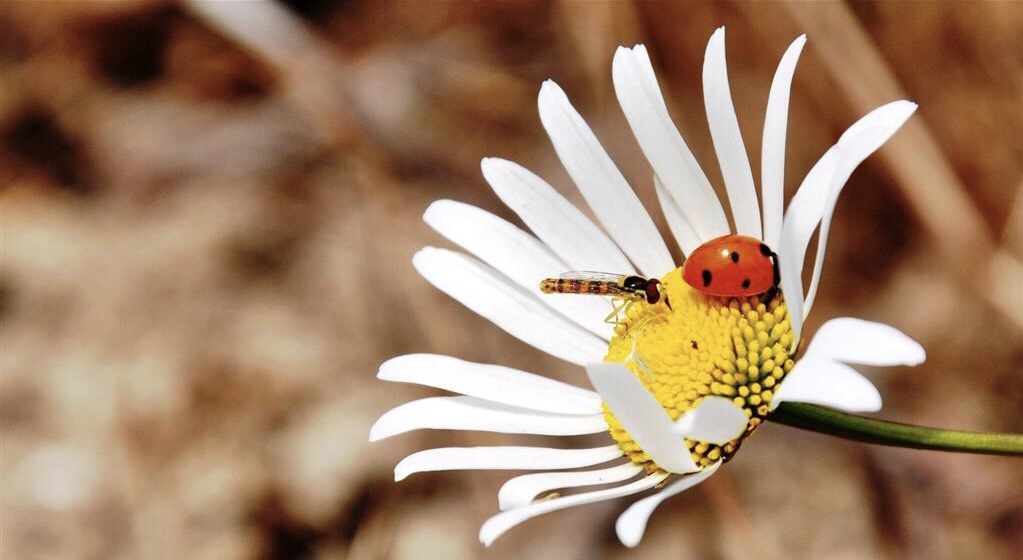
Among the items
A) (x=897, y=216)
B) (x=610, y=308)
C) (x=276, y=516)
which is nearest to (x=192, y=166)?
(x=276, y=516)

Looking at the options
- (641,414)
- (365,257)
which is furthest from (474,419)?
(365,257)

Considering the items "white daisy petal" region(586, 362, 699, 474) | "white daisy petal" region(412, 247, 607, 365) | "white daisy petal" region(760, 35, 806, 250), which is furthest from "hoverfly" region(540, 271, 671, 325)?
"white daisy petal" region(586, 362, 699, 474)

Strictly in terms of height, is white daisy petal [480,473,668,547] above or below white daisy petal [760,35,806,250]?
→ below

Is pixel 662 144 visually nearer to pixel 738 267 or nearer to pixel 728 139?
pixel 728 139

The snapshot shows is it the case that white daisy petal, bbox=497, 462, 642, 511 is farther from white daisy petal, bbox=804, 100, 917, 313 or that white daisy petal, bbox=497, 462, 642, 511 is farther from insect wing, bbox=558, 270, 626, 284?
white daisy petal, bbox=804, 100, 917, 313

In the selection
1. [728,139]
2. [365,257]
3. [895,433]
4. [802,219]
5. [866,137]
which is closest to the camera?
[895,433]

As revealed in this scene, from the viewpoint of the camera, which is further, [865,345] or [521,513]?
[521,513]

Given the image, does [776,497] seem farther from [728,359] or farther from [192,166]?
[192,166]

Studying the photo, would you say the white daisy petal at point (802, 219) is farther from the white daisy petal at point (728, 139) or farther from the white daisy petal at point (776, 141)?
the white daisy petal at point (728, 139)
